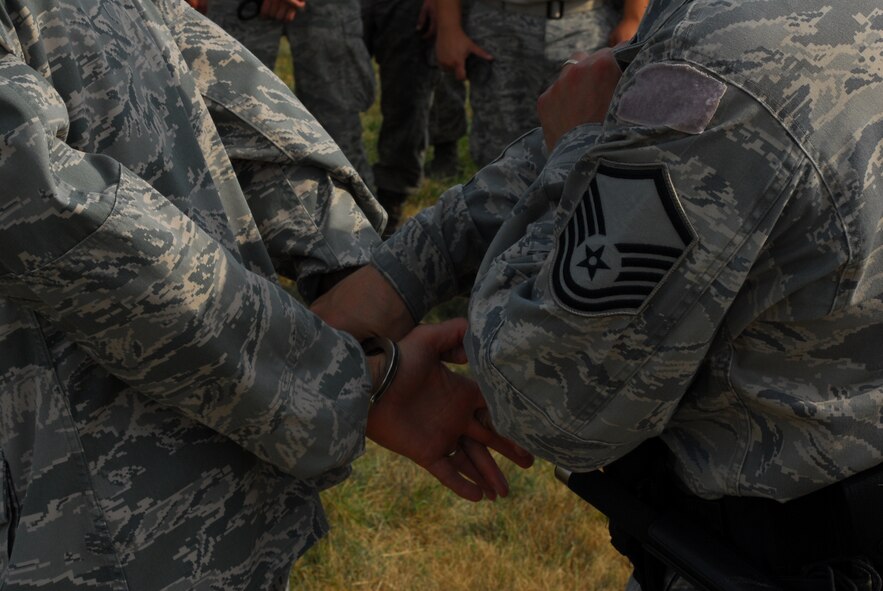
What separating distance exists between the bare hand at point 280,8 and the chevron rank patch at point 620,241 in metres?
3.41

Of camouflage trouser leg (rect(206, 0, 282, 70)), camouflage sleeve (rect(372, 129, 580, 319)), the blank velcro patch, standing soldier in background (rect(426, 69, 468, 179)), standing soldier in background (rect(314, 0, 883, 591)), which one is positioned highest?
the blank velcro patch

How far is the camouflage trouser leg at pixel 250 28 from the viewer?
4277 mm

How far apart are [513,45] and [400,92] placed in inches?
53.3

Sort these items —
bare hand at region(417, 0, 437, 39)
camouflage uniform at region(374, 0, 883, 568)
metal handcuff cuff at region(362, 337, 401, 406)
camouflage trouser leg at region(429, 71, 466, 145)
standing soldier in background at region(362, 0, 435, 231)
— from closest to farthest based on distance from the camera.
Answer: camouflage uniform at region(374, 0, 883, 568)
metal handcuff cuff at region(362, 337, 401, 406)
bare hand at region(417, 0, 437, 39)
standing soldier in background at region(362, 0, 435, 231)
camouflage trouser leg at region(429, 71, 466, 145)

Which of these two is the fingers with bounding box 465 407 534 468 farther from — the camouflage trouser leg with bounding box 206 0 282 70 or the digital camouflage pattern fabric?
the camouflage trouser leg with bounding box 206 0 282 70

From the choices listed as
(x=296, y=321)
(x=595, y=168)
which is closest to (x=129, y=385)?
(x=296, y=321)

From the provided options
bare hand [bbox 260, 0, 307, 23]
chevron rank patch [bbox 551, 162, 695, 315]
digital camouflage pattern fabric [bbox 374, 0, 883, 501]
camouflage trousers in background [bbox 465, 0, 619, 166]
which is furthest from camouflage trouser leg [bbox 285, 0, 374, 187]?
chevron rank patch [bbox 551, 162, 695, 315]

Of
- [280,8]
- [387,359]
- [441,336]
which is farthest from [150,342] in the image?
[280,8]

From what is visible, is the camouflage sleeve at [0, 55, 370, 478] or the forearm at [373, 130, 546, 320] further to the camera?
the forearm at [373, 130, 546, 320]

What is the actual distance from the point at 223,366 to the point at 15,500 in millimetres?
326

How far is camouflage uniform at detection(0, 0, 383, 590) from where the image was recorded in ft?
3.96

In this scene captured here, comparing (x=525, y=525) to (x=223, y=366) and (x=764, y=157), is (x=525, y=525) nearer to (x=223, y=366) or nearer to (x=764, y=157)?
(x=223, y=366)

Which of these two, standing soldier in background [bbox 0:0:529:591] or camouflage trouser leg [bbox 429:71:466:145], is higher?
standing soldier in background [bbox 0:0:529:591]

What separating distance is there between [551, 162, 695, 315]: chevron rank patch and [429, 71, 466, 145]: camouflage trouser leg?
15.9 feet
